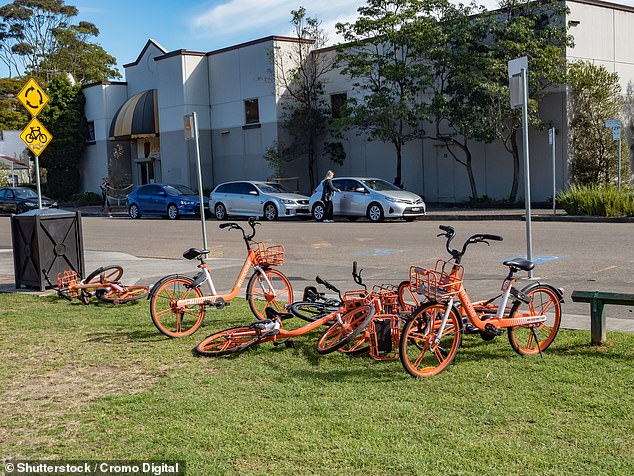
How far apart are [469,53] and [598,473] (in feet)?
79.3

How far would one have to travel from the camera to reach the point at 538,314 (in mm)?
6645

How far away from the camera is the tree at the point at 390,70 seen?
90.9 ft

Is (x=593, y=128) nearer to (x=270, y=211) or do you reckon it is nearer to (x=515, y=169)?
(x=515, y=169)

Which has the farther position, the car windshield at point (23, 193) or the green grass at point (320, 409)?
the car windshield at point (23, 193)

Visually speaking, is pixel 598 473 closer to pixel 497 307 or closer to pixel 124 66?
pixel 497 307

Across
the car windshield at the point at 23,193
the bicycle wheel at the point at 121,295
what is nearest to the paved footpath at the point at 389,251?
the bicycle wheel at the point at 121,295

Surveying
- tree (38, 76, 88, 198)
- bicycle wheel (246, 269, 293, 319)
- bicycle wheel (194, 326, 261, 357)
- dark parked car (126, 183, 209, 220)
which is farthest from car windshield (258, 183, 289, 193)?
tree (38, 76, 88, 198)

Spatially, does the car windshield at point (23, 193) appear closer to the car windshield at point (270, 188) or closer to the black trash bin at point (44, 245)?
the car windshield at point (270, 188)

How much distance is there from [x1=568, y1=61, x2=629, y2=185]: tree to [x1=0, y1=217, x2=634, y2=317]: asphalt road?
637 centimetres

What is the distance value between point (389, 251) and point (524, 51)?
42.9 feet

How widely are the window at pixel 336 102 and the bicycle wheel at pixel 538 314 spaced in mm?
27782

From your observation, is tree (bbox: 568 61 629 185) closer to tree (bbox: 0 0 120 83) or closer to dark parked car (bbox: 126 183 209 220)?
dark parked car (bbox: 126 183 209 220)

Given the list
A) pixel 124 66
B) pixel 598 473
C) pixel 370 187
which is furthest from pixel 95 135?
pixel 598 473

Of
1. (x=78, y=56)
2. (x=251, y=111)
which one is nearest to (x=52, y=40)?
(x=78, y=56)
